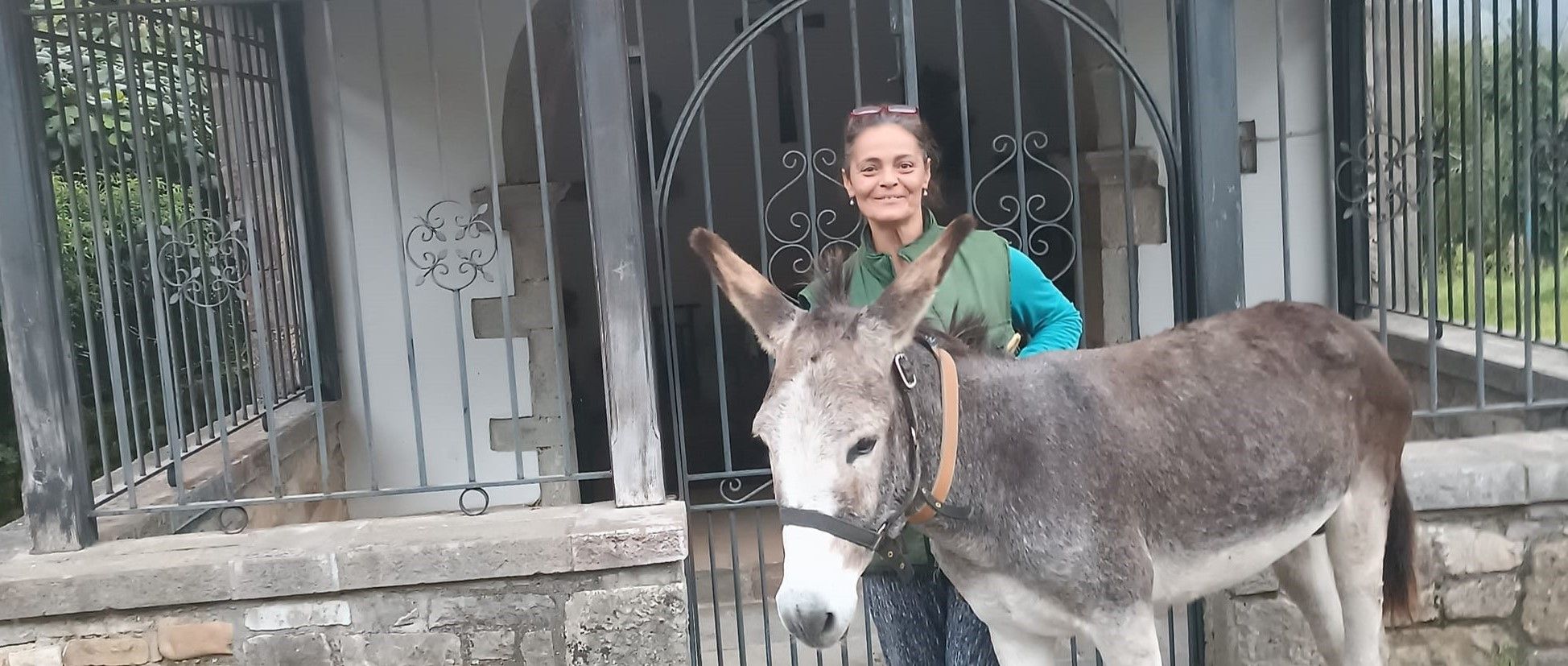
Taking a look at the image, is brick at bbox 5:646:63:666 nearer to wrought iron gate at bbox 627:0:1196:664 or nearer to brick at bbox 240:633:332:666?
brick at bbox 240:633:332:666

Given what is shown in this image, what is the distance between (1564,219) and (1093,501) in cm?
603

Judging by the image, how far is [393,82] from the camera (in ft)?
16.7

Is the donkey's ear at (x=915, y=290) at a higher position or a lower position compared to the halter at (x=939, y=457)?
higher

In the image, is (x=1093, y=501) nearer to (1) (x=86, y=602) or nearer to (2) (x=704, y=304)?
(1) (x=86, y=602)

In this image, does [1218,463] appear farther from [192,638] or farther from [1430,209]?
[192,638]

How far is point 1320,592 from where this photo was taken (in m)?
2.66

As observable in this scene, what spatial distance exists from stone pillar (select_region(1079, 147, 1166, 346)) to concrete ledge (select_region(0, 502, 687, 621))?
8.36ft

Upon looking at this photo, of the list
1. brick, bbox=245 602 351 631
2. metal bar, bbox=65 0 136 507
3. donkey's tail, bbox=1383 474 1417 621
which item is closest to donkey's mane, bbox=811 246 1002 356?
donkey's tail, bbox=1383 474 1417 621

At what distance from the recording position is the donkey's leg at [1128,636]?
1.97 metres

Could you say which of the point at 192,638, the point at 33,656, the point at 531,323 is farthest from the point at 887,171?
the point at 531,323

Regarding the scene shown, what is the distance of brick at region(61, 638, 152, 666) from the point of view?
10.3ft

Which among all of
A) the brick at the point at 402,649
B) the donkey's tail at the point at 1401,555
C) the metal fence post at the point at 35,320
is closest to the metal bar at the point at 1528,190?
the donkey's tail at the point at 1401,555

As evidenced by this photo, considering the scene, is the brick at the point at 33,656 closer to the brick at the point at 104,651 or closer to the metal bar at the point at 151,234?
the brick at the point at 104,651

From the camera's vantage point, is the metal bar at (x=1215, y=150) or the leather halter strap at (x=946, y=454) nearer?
the leather halter strap at (x=946, y=454)
